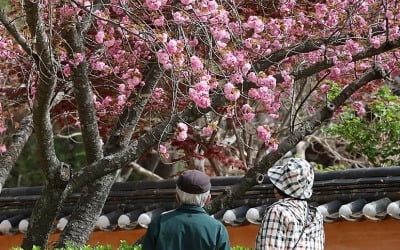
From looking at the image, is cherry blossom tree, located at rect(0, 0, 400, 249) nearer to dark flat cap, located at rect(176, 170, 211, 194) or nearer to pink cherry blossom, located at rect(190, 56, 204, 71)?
pink cherry blossom, located at rect(190, 56, 204, 71)

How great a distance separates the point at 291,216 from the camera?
5035 millimetres

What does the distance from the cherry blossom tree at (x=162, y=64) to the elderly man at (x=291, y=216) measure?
1814 mm

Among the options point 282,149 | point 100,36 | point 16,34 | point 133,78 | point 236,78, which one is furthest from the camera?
point 133,78

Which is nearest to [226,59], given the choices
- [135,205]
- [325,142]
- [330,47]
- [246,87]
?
[246,87]

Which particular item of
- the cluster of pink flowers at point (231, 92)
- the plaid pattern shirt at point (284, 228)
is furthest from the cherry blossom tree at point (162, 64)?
the plaid pattern shirt at point (284, 228)

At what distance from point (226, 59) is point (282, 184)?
2.38m

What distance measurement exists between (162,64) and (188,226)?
2.34 meters

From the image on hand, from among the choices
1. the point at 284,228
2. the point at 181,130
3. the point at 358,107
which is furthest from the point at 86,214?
the point at 358,107

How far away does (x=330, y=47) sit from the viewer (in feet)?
26.2

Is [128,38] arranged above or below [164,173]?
above

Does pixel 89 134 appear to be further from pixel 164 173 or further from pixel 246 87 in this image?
pixel 164 173

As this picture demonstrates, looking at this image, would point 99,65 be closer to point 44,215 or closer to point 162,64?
point 162,64

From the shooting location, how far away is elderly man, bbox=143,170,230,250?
5047 millimetres

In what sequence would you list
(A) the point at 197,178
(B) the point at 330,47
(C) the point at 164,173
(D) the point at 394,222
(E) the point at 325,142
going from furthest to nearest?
(C) the point at 164,173 → (E) the point at 325,142 → (D) the point at 394,222 → (B) the point at 330,47 → (A) the point at 197,178
